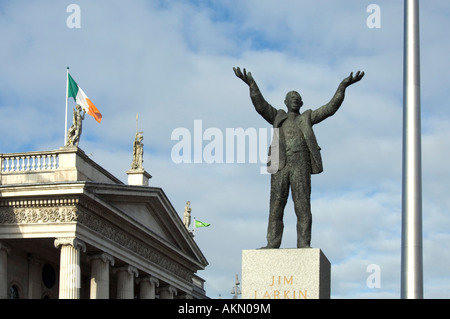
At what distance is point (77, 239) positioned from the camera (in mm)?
45031

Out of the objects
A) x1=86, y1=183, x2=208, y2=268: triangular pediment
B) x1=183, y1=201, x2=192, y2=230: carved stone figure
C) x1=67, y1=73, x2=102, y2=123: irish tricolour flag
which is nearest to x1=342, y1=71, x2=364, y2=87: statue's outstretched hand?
x1=86, y1=183, x2=208, y2=268: triangular pediment

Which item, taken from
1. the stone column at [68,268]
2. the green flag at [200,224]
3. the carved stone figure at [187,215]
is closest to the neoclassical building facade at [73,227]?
the stone column at [68,268]

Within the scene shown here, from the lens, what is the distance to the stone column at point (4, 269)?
4505cm

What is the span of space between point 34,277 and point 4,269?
432 cm

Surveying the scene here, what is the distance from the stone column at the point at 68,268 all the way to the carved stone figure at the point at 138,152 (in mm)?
13314

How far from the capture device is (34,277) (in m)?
49.7

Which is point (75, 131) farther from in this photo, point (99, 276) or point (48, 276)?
point (48, 276)

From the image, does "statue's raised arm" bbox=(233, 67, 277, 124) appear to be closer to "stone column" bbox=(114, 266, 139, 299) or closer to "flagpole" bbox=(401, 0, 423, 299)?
"flagpole" bbox=(401, 0, 423, 299)

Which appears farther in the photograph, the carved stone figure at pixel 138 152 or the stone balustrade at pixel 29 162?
the carved stone figure at pixel 138 152

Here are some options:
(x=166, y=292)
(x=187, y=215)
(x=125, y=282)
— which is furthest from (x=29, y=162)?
(x=187, y=215)

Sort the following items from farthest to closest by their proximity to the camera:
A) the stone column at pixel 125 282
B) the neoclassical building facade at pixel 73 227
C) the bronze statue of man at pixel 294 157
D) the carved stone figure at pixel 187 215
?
the carved stone figure at pixel 187 215, the stone column at pixel 125 282, the neoclassical building facade at pixel 73 227, the bronze statue of man at pixel 294 157

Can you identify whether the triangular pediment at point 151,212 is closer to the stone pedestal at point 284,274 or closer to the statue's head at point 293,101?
the statue's head at point 293,101

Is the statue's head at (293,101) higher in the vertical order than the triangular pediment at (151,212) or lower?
lower

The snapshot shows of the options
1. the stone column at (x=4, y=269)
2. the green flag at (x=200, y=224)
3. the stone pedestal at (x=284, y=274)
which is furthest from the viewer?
the green flag at (x=200, y=224)
